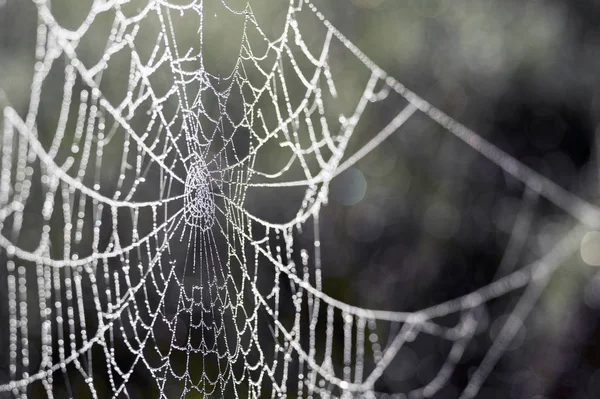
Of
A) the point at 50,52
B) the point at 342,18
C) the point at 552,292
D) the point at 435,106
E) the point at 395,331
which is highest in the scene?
the point at 342,18

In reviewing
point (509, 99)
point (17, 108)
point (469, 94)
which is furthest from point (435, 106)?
point (17, 108)

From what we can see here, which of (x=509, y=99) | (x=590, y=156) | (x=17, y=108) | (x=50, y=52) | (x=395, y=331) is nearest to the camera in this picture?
(x=50, y=52)

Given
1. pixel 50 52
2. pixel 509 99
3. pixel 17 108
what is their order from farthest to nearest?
pixel 17 108 < pixel 509 99 < pixel 50 52

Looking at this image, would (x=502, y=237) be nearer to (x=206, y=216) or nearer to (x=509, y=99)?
(x=509, y=99)

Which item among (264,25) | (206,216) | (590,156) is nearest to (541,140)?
(590,156)

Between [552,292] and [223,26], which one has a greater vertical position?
[223,26]

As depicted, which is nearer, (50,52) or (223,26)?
(50,52)

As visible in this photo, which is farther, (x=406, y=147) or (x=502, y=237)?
(x=406, y=147)

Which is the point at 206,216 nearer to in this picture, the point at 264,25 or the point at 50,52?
the point at 50,52

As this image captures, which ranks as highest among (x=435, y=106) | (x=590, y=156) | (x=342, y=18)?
(x=342, y=18)
